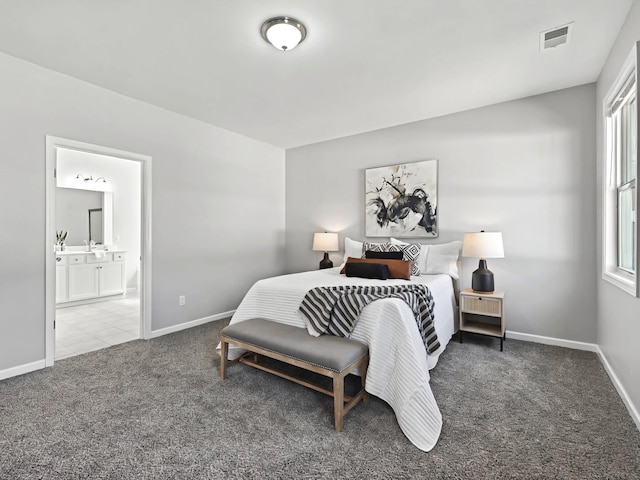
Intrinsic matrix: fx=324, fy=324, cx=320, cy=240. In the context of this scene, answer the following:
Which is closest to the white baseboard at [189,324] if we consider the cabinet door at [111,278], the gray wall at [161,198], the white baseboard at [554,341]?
the gray wall at [161,198]

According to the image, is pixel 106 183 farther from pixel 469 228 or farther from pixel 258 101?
pixel 469 228

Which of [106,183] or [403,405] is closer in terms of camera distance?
[403,405]

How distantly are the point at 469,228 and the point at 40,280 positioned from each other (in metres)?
4.21

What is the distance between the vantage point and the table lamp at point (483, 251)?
3.14 meters

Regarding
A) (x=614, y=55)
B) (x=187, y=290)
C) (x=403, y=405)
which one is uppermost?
(x=614, y=55)

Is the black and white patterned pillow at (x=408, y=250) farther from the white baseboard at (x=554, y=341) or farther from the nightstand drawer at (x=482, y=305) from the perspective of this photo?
the white baseboard at (x=554, y=341)

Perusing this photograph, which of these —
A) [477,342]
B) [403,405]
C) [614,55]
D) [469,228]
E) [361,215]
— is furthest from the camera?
[361,215]

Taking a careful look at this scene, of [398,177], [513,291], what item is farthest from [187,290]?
[513,291]

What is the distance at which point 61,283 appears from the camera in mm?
4926

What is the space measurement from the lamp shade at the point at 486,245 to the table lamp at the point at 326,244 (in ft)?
6.06

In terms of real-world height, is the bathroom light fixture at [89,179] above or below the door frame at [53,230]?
above

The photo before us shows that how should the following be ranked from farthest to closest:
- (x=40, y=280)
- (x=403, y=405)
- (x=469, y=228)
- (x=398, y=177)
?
1. (x=398, y=177)
2. (x=469, y=228)
3. (x=40, y=280)
4. (x=403, y=405)

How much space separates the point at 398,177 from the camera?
164 inches

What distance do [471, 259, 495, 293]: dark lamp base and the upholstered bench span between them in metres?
1.72
